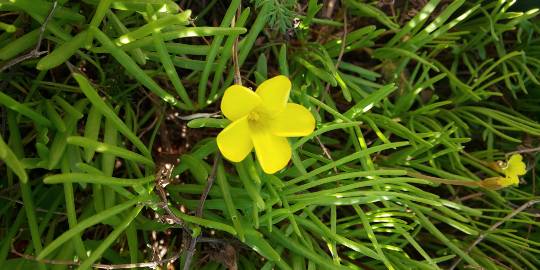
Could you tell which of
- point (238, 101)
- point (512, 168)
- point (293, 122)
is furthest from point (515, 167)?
point (238, 101)

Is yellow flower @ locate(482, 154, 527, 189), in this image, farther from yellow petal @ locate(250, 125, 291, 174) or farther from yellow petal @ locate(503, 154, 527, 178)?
yellow petal @ locate(250, 125, 291, 174)

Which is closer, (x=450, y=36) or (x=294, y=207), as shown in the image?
(x=294, y=207)

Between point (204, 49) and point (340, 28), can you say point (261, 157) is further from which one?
point (340, 28)

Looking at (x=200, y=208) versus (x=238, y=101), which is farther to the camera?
(x=200, y=208)

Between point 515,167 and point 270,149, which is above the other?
point 270,149

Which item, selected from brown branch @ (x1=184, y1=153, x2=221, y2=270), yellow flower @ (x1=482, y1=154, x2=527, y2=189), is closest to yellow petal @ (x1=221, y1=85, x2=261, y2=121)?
brown branch @ (x1=184, y1=153, x2=221, y2=270)

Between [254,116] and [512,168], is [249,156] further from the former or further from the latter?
[512,168]

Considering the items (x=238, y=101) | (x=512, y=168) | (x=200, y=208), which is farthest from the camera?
(x=512, y=168)

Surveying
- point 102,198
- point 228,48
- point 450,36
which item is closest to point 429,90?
point 450,36
